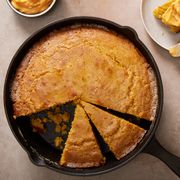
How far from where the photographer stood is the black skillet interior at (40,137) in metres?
1.70

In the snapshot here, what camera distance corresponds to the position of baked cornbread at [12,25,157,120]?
5.56ft

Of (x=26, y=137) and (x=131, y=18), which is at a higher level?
(x=131, y=18)

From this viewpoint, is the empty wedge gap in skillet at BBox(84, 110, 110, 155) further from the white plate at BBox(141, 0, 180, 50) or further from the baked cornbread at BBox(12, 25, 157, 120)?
the white plate at BBox(141, 0, 180, 50)

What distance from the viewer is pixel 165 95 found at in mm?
1876

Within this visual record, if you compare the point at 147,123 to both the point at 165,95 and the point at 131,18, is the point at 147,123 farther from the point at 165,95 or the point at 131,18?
the point at 131,18

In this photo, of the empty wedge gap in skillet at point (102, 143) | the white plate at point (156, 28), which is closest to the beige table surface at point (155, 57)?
the white plate at point (156, 28)

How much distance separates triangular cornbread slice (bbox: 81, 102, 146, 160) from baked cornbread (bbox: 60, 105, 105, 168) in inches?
1.4

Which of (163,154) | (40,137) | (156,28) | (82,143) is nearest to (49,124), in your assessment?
(40,137)

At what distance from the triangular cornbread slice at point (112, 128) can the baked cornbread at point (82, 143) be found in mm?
36

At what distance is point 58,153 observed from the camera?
1.85 m

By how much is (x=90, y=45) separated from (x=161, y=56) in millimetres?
367

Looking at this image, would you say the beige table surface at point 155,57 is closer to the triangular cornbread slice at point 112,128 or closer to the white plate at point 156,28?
the white plate at point 156,28

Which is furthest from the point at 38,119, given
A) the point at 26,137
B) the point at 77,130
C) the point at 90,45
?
the point at 90,45

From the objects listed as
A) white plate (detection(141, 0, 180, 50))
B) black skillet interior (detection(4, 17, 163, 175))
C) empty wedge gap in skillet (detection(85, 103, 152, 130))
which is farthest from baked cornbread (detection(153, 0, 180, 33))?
empty wedge gap in skillet (detection(85, 103, 152, 130))
